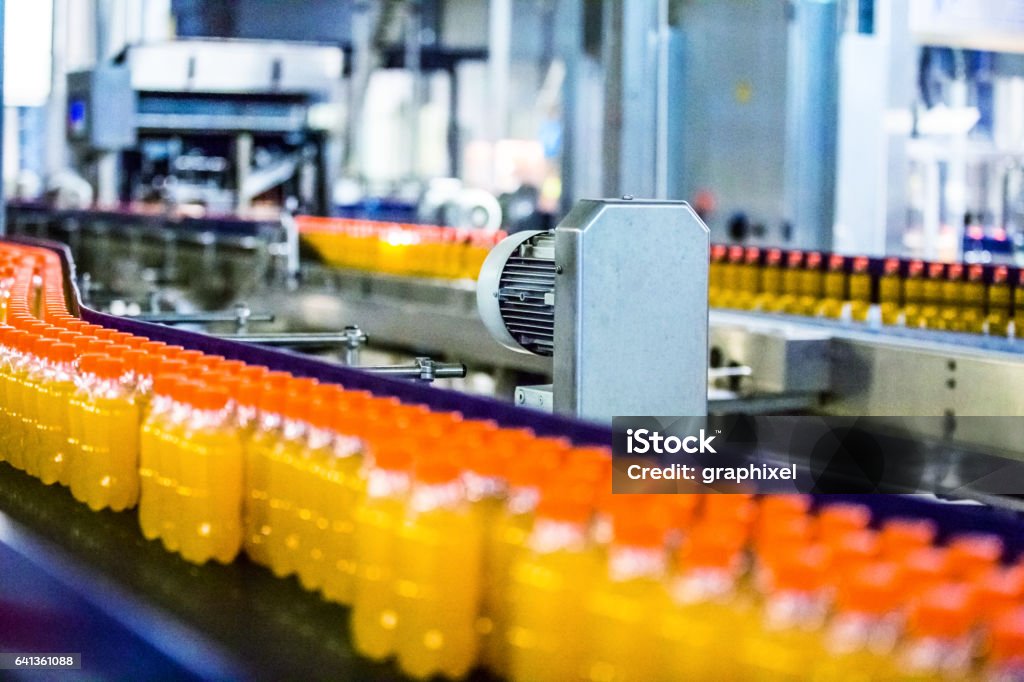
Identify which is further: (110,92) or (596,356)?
(110,92)

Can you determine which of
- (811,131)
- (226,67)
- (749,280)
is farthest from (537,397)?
(226,67)

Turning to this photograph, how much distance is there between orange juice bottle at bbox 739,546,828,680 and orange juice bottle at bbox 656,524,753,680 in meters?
0.02

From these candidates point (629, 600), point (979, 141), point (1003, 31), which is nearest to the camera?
point (629, 600)

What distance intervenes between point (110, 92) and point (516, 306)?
24.0 feet

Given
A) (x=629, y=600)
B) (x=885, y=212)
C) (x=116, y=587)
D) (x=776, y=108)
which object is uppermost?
(x=776, y=108)

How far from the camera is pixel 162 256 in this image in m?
9.47

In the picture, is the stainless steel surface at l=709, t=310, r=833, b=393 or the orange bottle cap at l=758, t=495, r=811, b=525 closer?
the orange bottle cap at l=758, t=495, r=811, b=525

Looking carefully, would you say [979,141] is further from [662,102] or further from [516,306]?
[516,306]

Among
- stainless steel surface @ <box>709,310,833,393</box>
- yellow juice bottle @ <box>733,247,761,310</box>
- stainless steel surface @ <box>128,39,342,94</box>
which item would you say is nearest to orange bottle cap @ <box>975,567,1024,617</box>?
stainless steel surface @ <box>709,310,833,393</box>

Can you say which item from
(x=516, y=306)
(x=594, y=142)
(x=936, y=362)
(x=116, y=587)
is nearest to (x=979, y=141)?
(x=594, y=142)

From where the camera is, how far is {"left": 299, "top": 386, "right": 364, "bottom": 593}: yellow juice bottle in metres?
1.77

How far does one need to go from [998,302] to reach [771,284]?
106 centimetres

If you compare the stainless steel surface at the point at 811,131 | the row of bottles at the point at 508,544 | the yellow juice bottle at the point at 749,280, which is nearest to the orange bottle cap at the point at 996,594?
the row of bottles at the point at 508,544

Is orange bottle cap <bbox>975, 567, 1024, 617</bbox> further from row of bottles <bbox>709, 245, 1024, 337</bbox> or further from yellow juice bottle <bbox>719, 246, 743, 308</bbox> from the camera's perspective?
yellow juice bottle <bbox>719, 246, 743, 308</bbox>
